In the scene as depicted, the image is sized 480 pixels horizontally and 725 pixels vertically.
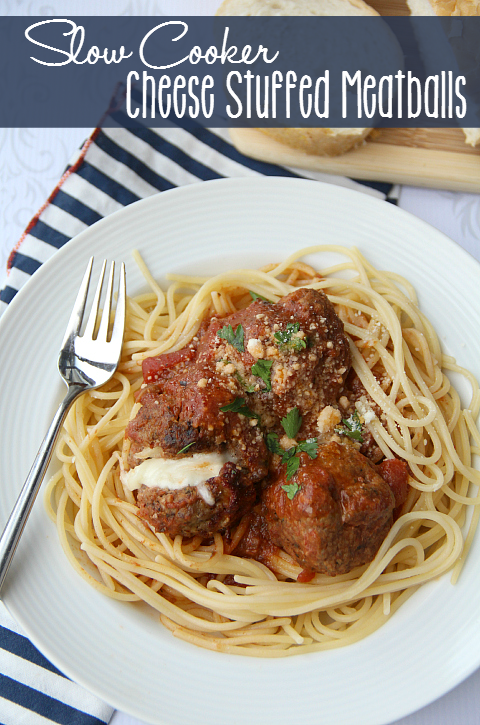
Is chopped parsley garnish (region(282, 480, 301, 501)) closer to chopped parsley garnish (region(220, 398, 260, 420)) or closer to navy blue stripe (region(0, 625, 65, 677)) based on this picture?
chopped parsley garnish (region(220, 398, 260, 420))

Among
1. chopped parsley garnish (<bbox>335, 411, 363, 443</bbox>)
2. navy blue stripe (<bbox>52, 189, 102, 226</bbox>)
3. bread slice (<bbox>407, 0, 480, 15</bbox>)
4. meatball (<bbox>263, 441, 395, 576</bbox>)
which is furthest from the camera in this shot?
navy blue stripe (<bbox>52, 189, 102, 226</bbox>)

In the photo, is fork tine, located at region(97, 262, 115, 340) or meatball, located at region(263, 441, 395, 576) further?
fork tine, located at region(97, 262, 115, 340)

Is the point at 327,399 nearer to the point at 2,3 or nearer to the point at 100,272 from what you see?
the point at 100,272

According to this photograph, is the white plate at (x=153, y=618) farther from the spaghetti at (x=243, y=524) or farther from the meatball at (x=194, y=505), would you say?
the meatball at (x=194, y=505)

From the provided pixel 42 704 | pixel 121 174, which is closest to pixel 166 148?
pixel 121 174

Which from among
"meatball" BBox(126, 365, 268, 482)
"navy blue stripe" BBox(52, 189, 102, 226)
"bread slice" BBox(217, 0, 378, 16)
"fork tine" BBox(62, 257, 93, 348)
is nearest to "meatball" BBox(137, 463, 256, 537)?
"meatball" BBox(126, 365, 268, 482)

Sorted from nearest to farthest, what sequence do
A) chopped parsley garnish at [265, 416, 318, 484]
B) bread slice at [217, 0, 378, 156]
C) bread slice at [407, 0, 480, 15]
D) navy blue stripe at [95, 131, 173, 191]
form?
chopped parsley garnish at [265, 416, 318, 484]
bread slice at [407, 0, 480, 15]
bread slice at [217, 0, 378, 156]
navy blue stripe at [95, 131, 173, 191]
